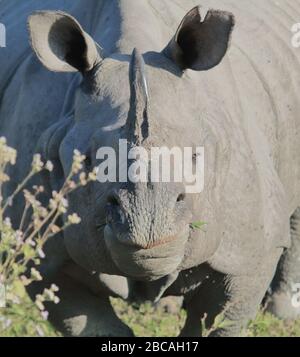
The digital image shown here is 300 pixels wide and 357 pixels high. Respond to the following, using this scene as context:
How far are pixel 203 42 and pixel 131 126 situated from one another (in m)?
0.71

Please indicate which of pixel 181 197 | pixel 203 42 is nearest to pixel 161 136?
pixel 181 197

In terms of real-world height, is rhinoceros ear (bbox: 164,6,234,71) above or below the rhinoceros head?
above

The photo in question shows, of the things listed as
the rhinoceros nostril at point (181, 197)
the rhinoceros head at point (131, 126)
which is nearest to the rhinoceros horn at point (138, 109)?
the rhinoceros head at point (131, 126)

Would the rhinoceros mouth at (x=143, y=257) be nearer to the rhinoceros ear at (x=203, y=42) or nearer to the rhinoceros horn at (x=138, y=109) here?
the rhinoceros horn at (x=138, y=109)

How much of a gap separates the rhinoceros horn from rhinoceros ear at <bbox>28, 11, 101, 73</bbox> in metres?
0.53

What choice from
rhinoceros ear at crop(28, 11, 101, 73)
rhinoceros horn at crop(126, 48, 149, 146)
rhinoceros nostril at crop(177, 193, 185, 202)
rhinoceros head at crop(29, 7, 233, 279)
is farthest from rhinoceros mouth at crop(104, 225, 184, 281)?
rhinoceros ear at crop(28, 11, 101, 73)

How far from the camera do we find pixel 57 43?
6312mm

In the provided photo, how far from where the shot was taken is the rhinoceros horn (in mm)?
5668

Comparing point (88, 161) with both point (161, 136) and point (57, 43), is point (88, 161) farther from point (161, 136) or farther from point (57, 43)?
point (57, 43)

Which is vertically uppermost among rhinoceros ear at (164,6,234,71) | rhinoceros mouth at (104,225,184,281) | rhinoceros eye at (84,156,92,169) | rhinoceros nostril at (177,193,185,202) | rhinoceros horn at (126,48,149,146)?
rhinoceros ear at (164,6,234,71)

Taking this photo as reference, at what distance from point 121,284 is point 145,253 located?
143 cm

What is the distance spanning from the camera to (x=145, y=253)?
220 inches

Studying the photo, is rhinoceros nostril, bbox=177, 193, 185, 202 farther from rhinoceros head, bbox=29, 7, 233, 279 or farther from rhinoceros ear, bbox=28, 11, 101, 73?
rhinoceros ear, bbox=28, 11, 101, 73
